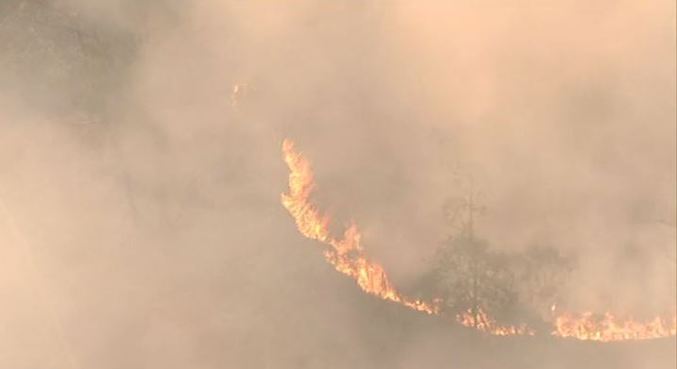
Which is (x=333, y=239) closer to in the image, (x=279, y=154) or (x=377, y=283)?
(x=377, y=283)

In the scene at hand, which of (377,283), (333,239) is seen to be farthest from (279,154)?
(377,283)

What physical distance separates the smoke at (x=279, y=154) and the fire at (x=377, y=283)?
0.14m

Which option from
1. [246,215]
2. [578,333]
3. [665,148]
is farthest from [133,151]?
[665,148]

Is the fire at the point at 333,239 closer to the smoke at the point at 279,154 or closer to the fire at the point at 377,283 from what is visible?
the fire at the point at 377,283

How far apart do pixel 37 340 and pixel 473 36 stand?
5507 mm

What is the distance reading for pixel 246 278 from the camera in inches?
338

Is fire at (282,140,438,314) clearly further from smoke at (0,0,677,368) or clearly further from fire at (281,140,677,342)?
smoke at (0,0,677,368)

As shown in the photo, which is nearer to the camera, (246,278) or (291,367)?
(291,367)

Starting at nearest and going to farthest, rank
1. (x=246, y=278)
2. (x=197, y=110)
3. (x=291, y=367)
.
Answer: (x=291, y=367), (x=246, y=278), (x=197, y=110)

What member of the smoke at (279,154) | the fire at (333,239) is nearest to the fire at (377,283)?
the fire at (333,239)

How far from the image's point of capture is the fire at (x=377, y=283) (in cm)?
814

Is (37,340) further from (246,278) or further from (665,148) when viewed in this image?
(665,148)

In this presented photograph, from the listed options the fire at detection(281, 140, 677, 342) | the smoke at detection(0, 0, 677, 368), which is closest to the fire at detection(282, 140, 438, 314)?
the fire at detection(281, 140, 677, 342)

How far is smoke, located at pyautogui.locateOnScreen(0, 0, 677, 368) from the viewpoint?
8477mm
